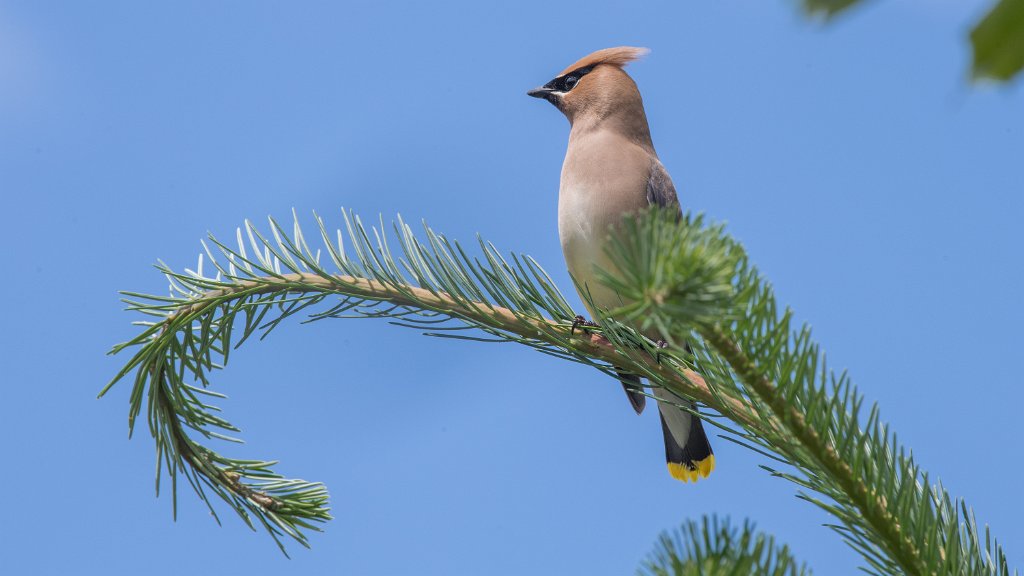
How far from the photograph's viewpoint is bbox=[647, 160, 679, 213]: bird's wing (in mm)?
3611

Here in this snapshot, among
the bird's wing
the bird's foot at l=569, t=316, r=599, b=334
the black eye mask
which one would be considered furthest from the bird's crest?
the bird's foot at l=569, t=316, r=599, b=334

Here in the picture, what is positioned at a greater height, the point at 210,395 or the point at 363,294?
the point at 363,294

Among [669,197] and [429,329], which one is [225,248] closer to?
[429,329]

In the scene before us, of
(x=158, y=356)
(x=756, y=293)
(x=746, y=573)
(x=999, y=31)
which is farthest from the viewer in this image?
(x=158, y=356)

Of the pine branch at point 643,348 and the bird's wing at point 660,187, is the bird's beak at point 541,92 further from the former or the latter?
the pine branch at point 643,348

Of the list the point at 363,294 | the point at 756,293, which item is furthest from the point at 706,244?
the point at 363,294

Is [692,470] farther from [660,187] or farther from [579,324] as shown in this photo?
[579,324]

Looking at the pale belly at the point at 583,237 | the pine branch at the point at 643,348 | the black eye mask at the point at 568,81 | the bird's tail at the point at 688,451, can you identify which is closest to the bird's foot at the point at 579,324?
the pine branch at the point at 643,348

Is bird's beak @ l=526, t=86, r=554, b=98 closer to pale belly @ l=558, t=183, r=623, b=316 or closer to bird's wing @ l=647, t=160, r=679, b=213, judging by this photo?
bird's wing @ l=647, t=160, r=679, b=213

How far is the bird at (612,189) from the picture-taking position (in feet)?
11.1

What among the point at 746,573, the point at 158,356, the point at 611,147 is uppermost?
the point at 611,147

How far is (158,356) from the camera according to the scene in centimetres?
204

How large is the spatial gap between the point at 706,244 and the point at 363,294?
3.78 ft

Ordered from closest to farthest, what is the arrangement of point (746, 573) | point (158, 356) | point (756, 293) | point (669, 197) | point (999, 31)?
point (999, 31)
point (746, 573)
point (756, 293)
point (158, 356)
point (669, 197)
